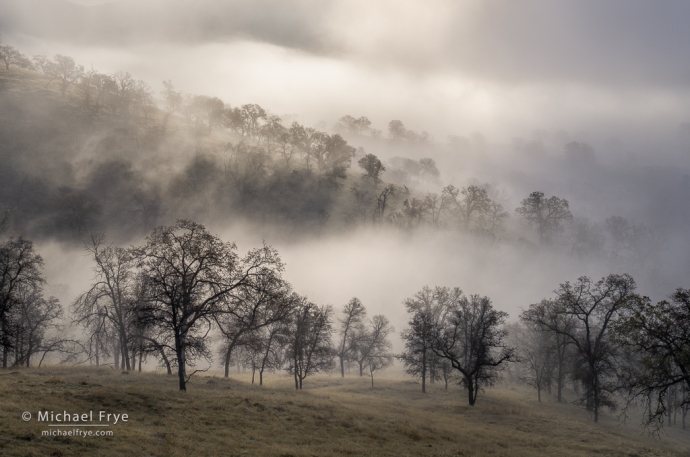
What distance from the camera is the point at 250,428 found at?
20.6m

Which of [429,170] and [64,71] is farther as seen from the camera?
[429,170]

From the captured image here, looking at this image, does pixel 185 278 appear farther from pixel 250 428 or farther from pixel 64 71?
pixel 64 71

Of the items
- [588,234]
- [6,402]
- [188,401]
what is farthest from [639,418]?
[588,234]

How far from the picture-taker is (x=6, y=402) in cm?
1656

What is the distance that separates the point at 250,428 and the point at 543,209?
5364 inches

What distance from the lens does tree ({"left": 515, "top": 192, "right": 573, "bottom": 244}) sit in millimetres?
127750

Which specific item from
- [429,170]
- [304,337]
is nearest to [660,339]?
[304,337]

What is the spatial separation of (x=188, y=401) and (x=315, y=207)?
10284cm

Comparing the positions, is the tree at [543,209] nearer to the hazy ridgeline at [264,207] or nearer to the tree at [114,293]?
the hazy ridgeline at [264,207]

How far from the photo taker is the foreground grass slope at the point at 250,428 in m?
15.3

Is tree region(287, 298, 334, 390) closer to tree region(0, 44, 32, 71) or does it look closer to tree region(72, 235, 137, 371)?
tree region(72, 235, 137, 371)

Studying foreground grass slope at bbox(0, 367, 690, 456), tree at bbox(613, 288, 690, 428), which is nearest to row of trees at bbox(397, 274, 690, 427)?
tree at bbox(613, 288, 690, 428)

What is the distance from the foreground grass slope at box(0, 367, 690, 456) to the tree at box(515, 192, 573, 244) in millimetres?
105223

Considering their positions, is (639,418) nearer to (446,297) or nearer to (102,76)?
(446,297)
